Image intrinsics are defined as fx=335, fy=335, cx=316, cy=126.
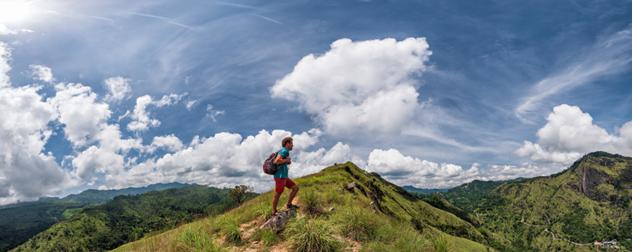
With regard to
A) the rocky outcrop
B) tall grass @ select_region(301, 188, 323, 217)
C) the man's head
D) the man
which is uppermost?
the man's head

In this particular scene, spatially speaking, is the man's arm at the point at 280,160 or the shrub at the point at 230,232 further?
the man's arm at the point at 280,160

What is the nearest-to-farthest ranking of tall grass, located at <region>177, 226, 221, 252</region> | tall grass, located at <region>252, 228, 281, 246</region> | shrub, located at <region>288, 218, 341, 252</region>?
tall grass, located at <region>177, 226, 221, 252</region> < shrub, located at <region>288, 218, 341, 252</region> < tall grass, located at <region>252, 228, 281, 246</region>

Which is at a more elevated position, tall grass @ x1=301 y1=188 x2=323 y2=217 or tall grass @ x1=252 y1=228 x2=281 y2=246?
tall grass @ x1=301 y1=188 x2=323 y2=217

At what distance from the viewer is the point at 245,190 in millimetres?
66875

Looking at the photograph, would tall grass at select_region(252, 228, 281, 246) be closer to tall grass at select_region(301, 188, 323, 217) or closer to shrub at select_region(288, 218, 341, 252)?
shrub at select_region(288, 218, 341, 252)

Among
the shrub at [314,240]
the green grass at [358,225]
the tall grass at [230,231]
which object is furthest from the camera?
the tall grass at [230,231]

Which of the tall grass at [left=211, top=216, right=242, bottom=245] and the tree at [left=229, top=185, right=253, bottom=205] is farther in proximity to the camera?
the tree at [left=229, top=185, right=253, bottom=205]

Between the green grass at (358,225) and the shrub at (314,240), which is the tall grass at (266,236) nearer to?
the shrub at (314,240)

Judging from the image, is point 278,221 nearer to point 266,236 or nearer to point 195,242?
point 266,236

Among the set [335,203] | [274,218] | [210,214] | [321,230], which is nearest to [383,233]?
[321,230]

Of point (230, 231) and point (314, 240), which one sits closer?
point (314, 240)

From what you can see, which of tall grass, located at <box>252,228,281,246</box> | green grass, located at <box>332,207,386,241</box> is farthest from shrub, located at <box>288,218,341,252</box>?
green grass, located at <box>332,207,386,241</box>

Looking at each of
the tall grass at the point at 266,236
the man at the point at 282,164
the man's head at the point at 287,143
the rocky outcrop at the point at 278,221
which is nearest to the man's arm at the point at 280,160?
the man at the point at 282,164

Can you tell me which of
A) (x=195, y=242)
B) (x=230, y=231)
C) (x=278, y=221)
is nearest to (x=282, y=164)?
(x=278, y=221)
